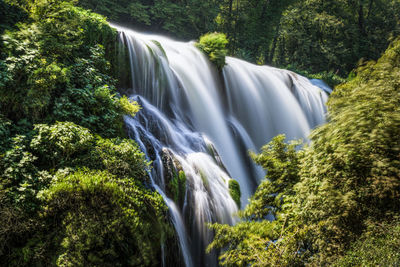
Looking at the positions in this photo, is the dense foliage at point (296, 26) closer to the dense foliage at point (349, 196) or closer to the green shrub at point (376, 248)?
the dense foliage at point (349, 196)

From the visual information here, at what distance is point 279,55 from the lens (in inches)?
1310

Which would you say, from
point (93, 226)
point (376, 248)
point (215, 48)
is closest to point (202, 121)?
point (215, 48)

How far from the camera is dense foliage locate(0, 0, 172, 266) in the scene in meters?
3.27

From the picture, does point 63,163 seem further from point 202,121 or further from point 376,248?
point 202,121

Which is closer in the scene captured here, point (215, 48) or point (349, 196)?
point (349, 196)

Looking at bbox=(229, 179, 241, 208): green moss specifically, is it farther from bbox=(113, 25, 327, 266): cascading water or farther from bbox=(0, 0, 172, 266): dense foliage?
bbox=(0, 0, 172, 266): dense foliage

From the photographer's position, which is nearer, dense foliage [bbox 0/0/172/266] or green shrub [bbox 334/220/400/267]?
green shrub [bbox 334/220/400/267]

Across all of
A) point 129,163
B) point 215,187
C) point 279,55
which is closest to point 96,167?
point 129,163

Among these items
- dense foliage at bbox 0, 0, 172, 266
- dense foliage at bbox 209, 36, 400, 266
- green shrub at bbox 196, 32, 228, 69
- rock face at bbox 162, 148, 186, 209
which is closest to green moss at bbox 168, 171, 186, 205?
rock face at bbox 162, 148, 186, 209

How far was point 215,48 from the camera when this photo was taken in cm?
1251

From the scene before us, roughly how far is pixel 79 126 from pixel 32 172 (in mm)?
1128

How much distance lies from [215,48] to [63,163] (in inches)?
397

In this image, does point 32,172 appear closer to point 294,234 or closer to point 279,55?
point 294,234

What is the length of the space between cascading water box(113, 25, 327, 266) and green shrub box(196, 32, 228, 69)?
1.16ft
